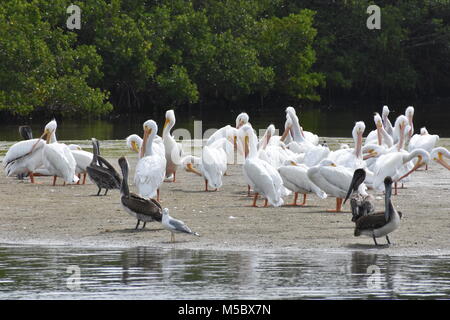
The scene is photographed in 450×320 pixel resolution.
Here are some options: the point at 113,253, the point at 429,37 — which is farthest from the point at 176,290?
the point at 429,37

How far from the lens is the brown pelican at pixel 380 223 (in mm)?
11328

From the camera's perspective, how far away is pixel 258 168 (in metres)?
14.5

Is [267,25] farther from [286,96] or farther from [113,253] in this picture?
[113,253]

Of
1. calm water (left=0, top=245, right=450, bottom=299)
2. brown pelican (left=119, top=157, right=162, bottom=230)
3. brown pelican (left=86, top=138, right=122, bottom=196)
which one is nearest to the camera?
calm water (left=0, top=245, right=450, bottom=299)

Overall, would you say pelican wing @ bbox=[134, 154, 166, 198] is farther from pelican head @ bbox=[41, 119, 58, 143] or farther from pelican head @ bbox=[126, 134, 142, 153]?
pelican head @ bbox=[41, 119, 58, 143]

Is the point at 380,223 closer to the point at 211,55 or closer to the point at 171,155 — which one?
the point at 171,155

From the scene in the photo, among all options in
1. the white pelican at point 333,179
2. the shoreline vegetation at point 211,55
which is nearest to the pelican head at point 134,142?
the white pelican at point 333,179

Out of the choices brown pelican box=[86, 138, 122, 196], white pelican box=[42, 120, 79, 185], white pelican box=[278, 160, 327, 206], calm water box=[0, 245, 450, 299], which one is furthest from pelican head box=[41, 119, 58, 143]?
calm water box=[0, 245, 450, 299]

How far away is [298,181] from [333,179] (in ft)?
2.19

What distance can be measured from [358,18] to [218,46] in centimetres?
1254

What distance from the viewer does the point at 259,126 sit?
1578 inches

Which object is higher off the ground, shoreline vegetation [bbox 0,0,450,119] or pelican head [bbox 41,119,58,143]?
shoreline vegetation [bbox 0,0,450,119]

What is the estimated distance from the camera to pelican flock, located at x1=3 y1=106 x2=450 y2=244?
1229cm

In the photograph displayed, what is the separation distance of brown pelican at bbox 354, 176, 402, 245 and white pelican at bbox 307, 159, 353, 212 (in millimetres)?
2597
